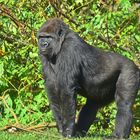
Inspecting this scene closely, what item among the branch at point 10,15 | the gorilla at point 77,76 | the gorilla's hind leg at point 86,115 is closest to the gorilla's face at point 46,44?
the gorilla at point 77,76

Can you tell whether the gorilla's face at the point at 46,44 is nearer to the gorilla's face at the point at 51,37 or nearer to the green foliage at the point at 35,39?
the gorilla's face at the point at 51,37

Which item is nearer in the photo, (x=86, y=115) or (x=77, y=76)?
(x=77, y=76)

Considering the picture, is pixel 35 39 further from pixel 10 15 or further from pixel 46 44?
pixel 46 44


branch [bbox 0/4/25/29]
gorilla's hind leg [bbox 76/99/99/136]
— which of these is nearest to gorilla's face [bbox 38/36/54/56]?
gorilla's hind leg [bbox 76/99/99/136]

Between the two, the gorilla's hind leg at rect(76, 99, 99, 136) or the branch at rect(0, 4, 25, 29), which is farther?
the branch at rect(0, 4, 25, 29)

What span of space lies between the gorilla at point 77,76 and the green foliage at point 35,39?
169 cm

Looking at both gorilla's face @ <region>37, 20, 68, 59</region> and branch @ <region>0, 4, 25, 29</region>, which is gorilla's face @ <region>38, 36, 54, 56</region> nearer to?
gorilla's face @ <region>37, 20, 68, 59</region>

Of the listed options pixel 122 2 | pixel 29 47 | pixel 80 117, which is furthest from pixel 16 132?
pixel 122 2

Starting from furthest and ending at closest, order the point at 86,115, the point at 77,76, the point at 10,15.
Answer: the point at 10,15 → the point at 86,115 → the point at 77,76

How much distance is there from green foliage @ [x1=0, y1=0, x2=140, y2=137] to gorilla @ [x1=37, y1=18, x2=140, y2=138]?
1694 millimetres

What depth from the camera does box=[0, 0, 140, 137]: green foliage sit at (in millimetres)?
9258

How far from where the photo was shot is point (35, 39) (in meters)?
9.57

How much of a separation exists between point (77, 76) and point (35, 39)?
2.69 m

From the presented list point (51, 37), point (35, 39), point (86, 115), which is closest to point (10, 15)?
point (35, 39)
